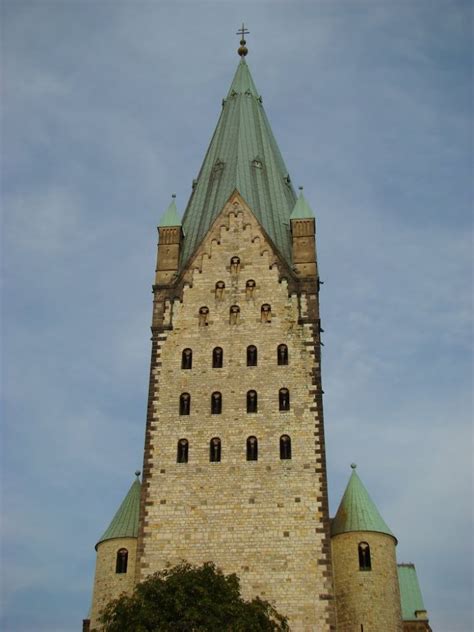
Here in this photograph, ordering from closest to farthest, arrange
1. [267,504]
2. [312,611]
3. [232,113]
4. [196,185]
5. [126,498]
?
[312,611] < [267,504] < [126,498] < [196,185] < [232,113]

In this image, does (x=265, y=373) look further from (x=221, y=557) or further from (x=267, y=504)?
(x=221, y=557)

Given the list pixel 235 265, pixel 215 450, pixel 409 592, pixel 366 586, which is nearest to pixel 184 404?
→ pixel 215 450

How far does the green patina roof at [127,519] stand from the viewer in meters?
38.0

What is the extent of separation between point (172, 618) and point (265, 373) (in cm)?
1543

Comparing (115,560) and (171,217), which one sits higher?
(171,217)

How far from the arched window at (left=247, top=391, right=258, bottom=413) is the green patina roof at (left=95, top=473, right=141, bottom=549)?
22.8 feet

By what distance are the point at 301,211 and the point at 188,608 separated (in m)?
25.5

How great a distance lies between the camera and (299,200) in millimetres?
47094

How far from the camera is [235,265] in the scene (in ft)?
144

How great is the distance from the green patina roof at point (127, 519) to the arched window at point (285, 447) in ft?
25.0

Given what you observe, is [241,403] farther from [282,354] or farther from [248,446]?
[282,354]

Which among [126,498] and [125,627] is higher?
[126,498]

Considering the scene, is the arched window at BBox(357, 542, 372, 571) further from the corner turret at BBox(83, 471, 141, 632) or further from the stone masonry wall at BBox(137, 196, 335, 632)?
the corner turret at BBox(83, 471, 141, 632)

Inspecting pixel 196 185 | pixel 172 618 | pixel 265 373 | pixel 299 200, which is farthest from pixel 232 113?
pixel 172 618
